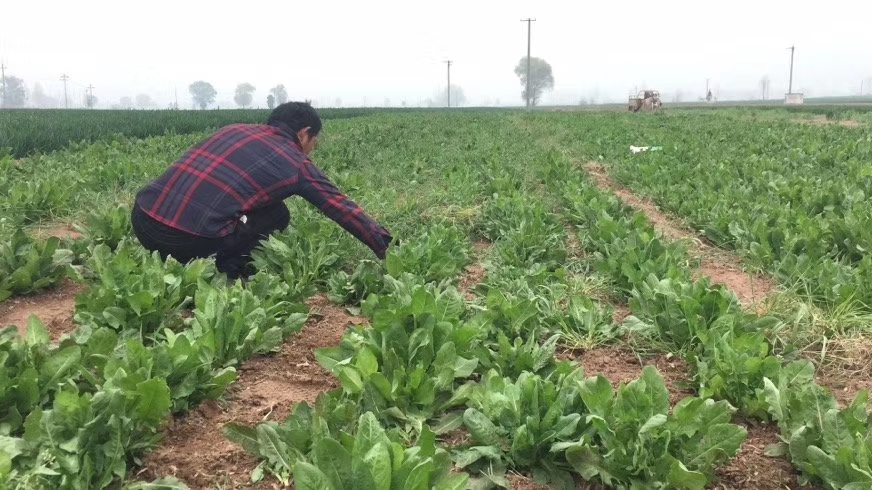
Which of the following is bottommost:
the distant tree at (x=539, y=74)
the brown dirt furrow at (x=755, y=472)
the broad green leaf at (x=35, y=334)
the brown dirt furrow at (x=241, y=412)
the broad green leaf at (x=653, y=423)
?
the brown dirt furrow at (x=755, y=472)

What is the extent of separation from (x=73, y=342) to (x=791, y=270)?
4080 millimetres

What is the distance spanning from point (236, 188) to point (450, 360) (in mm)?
2058

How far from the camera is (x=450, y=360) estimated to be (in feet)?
8.50

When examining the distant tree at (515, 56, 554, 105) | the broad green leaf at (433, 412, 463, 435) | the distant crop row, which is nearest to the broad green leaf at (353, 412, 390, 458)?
the broad green leaf at (433, 412, 463, 435)

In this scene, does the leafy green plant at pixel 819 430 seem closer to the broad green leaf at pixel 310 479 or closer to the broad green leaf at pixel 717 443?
the broad green leaf at pixel 717 443

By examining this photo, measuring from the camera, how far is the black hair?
4.32m

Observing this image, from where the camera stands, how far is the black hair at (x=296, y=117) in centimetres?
432

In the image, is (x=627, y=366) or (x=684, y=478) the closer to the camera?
(x=684, y=478)

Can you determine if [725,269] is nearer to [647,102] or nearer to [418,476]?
[418,476]

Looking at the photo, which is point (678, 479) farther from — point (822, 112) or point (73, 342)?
point (822, 112)

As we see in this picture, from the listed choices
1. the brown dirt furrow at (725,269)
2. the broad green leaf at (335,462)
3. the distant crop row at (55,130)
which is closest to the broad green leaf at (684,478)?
the broad green leaf at (335,462)

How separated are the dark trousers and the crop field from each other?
0.22 metres

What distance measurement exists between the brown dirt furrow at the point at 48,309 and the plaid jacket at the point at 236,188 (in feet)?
2.42

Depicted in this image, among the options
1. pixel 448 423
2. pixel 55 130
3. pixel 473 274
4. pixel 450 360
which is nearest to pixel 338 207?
pixel 473 274
